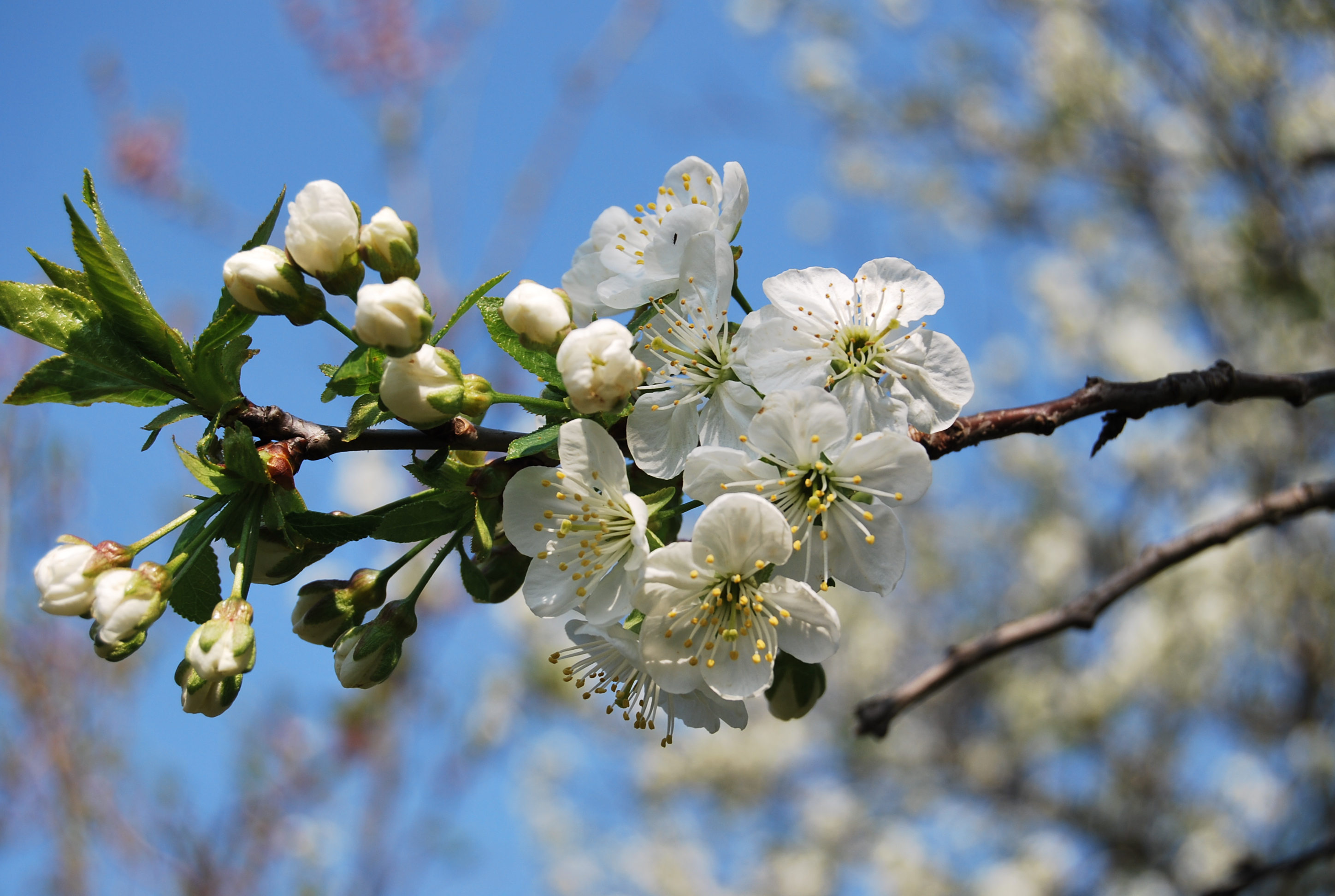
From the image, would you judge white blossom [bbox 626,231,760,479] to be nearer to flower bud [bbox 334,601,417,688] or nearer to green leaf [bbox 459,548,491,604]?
green leaf [bbox 459,548,491,604]

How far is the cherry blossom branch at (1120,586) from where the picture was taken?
68.1 inches

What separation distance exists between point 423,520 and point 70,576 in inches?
15.8

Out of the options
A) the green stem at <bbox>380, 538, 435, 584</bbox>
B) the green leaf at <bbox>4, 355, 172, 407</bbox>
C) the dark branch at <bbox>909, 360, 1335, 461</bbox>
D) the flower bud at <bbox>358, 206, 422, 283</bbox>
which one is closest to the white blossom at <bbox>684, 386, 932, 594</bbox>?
the dark branch at <bbox>909, 360, 1335, 461</bbox>

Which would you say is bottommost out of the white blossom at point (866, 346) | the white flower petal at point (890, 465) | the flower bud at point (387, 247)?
the white flower petal at point (890, 465)

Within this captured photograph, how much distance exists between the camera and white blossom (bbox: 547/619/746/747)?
4.01 feet

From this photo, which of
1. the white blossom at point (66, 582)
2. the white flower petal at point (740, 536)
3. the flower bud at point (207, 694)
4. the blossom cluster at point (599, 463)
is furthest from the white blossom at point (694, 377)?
the white blossom at point (66, 582)

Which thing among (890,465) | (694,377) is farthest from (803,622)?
(694,377)

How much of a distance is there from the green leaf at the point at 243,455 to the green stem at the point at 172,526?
2.8 inches

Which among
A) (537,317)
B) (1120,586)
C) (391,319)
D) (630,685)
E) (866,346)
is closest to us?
(391,319)

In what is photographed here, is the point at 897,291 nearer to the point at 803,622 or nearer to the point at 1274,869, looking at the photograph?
the point at 803,622

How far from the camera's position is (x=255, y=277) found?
1.14 meters

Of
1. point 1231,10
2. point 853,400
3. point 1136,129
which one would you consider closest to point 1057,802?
point 1136,129

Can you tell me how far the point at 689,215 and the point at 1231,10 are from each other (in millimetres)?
6426

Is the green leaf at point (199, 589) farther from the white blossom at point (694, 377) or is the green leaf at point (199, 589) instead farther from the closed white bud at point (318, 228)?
the white blossom at point (694, 377)
